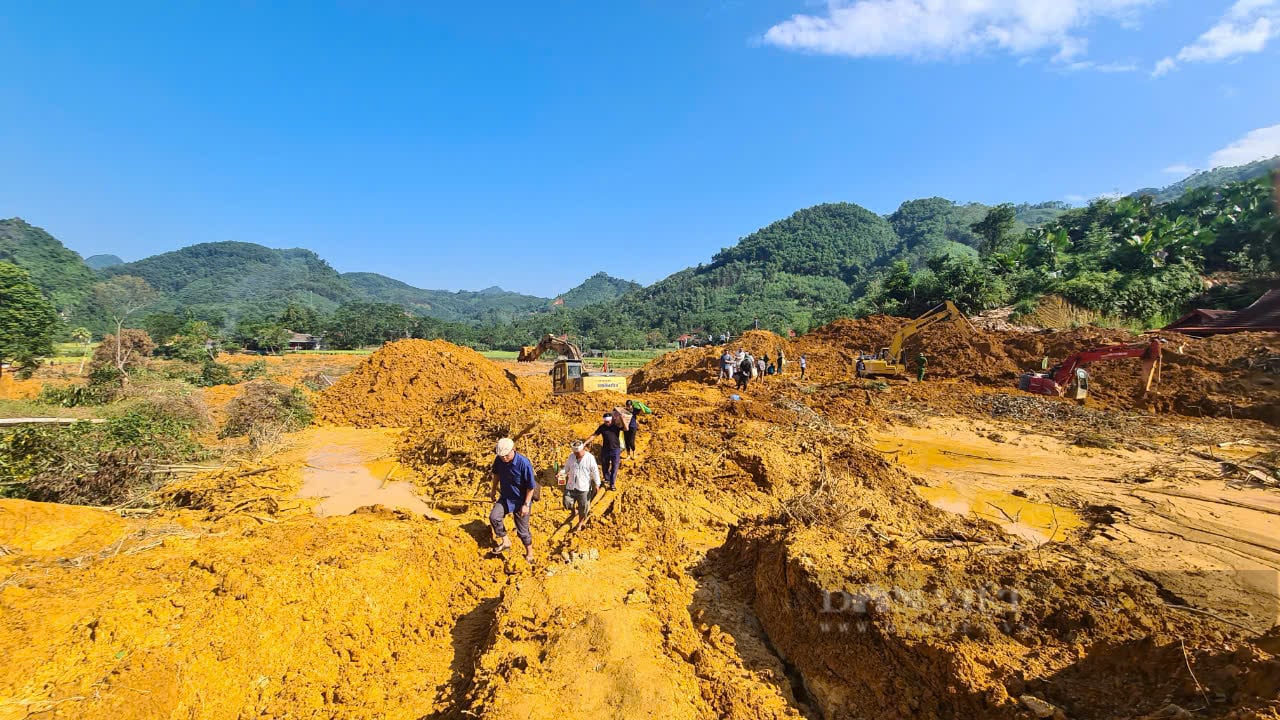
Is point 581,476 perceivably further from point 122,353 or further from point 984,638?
point 122,353

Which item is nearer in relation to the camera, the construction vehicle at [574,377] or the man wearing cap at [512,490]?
the man wearing cap at [512,490]

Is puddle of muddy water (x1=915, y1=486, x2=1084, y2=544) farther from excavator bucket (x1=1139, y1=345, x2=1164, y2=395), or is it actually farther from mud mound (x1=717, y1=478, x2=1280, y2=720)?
excavator bucket (x1=1139, y1=345, x2=1164, y2=395)

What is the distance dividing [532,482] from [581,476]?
2.87 feet

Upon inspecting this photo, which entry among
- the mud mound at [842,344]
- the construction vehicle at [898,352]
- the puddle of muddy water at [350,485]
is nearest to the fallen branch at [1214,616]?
the puddle of muddy water at [350,485]

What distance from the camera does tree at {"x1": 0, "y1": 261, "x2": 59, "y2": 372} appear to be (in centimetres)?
1473

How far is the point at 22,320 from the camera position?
49.4ft

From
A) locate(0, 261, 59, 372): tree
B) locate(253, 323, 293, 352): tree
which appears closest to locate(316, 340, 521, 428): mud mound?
locate(0, 261, 59, 372): tree

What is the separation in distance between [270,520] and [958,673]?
318 inches

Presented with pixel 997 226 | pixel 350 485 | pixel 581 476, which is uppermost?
pixel 997 226

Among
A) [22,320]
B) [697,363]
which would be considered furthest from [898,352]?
[22,320]

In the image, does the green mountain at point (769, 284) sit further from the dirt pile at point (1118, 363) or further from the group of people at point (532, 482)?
the group of people at point (532, 482)

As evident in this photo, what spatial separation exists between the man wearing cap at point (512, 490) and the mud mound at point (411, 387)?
769 cm

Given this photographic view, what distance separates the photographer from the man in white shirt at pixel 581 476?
621cm

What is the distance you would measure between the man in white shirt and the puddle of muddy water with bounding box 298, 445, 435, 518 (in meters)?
2.86
